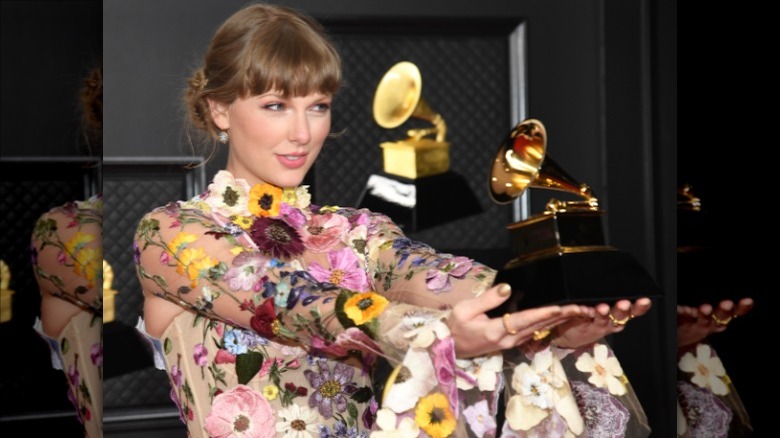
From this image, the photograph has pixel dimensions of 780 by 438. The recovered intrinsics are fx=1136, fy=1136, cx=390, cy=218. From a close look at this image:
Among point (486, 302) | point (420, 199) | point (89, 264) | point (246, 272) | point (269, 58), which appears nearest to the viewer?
point (486, 302)

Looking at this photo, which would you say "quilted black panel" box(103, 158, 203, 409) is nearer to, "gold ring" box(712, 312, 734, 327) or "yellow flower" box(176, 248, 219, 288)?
"yellow flower" box(176, 248, 219, 288)

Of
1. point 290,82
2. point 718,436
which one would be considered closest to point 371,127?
point 290,82

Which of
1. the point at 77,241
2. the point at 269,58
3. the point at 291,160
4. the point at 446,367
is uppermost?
the point at 269,58

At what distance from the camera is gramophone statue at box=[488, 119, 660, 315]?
4.25 ft

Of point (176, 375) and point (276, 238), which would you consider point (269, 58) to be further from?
point (176, 375)

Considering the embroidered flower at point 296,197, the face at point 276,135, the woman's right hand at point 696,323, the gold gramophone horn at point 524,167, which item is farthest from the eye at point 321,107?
the woman's right hand at point 696,323

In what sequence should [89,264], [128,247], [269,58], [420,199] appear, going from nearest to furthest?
[269,58] → [89,264] → [128,247] → [420,199]

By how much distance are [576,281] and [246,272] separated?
39 centimetres

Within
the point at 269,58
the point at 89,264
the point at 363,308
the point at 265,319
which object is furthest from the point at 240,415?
the point at 269,58

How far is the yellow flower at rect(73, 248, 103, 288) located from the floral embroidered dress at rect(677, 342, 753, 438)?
98cm

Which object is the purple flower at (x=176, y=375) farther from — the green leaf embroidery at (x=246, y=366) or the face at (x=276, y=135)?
the face at (x=276, y=135)

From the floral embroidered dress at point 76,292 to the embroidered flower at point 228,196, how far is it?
7.8 inches

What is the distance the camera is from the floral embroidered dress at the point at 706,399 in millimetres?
1898

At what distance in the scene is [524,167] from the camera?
1507 mm
